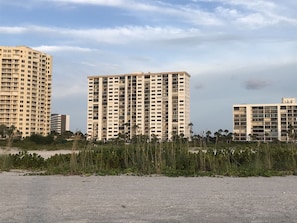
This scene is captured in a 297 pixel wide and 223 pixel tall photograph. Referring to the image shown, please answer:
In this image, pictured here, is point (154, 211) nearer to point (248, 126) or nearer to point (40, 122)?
point (40, 122)

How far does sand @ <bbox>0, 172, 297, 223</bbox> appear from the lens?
573 cm

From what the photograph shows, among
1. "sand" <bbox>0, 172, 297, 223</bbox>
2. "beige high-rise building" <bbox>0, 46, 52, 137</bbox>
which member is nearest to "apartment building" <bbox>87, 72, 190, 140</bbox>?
"beige high-rise building" <bbox>0, 46, 52, 137</bbox>

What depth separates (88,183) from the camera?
34.8 feet

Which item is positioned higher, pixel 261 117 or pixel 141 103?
pixel 141 103

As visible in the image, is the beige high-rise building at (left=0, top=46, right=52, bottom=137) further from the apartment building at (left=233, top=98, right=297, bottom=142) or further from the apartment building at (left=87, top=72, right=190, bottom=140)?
the apartment building at (left=233, top=98, right=297, bottom=142)

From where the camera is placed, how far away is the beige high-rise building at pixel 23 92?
10142cm

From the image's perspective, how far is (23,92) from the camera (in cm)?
10362

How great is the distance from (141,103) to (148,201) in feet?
345

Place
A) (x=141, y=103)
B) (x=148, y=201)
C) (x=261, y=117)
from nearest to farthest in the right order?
(x=148, y=201) < (x=141, y=103) < (x=261, y=117)

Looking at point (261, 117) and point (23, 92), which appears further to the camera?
point (261, 117)

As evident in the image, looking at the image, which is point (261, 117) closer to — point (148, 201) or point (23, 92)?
point (23, 92)

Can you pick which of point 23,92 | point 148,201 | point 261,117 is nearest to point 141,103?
point 23,92

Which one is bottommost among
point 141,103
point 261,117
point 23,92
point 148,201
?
point 148,201

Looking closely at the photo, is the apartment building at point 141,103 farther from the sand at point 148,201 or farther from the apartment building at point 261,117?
the sand at point 148,201
